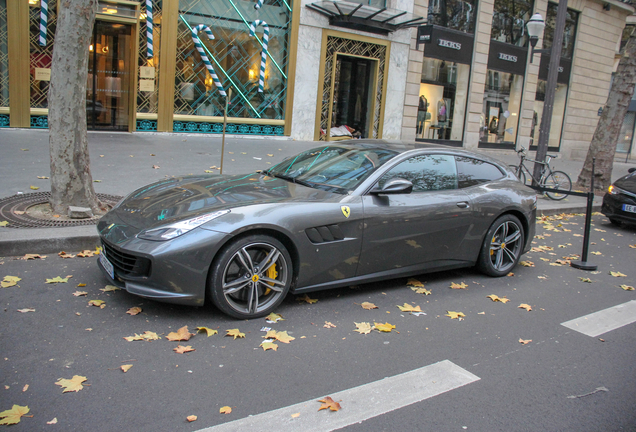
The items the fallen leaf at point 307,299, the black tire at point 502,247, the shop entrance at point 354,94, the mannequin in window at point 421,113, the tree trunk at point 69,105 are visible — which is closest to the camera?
the fallen leaf at point 307,299

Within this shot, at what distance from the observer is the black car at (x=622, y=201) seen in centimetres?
950

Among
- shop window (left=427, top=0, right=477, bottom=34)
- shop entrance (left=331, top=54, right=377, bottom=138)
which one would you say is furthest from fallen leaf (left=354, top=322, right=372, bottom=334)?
shop window (left=427, top=0, right=477, bottom=34)

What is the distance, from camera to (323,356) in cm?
371

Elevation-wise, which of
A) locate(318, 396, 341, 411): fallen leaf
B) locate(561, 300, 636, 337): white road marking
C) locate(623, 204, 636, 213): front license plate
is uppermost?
locate(623, 204, 636, 213): front license plate

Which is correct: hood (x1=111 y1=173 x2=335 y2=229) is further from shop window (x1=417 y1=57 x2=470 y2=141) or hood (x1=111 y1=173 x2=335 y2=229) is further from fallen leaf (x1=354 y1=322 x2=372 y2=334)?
shop window (x1=417 y1=57 x2=470 y2=141)

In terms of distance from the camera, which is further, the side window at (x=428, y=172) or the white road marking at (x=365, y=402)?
the side window at (x=428, y=172)

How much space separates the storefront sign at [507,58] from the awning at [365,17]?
14.6ft

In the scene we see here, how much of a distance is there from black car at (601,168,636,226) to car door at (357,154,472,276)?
5.65 metres

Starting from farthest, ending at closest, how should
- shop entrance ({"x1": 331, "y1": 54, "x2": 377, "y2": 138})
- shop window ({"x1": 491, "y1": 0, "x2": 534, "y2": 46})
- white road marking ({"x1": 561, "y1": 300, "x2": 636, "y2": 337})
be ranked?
shop window ({"x1": 491, "y1": 0, "x2": 534, "y2": 46}) < shop entrance ({"x1": 331, "y1": 54, "x2": 377, "y2": 138}) < white road marking ({"x1": 561, "y1": 300, "x2": 636, "y2": 337})

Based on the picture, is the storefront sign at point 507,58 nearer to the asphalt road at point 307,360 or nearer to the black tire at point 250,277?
the asphalt road at point 307,360

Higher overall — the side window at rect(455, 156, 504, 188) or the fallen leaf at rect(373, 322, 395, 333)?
the side window at rect(455, 156, 504, 188)

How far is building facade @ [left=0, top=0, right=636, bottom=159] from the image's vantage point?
13.6 m

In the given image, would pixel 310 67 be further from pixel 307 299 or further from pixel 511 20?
pixel 307 299

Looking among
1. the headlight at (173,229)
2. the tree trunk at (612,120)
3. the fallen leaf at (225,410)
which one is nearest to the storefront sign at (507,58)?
the tree trunk at (612,120)
